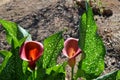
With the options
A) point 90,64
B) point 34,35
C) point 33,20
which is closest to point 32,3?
point 33,20

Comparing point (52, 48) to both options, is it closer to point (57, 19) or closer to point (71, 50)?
point (71, 50)

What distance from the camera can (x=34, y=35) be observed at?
262 centimetres

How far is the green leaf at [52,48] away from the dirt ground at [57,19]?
0.72 metres

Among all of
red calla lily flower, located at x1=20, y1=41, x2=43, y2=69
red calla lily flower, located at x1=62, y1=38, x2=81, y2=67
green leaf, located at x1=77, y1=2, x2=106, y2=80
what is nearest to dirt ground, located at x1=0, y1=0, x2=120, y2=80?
green leaf, located at x1=77, y1=2, x2=106, y2=80

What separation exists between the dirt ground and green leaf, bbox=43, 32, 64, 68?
0.72m

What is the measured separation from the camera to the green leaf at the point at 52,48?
159 cm

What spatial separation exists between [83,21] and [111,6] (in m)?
1.59

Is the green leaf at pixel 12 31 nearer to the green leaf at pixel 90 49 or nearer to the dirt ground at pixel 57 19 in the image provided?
the green leaf at pixel 90 49

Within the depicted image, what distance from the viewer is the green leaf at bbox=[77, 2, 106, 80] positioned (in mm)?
1518

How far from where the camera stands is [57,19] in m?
2.79

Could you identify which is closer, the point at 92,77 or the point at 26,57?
the point at 26,57

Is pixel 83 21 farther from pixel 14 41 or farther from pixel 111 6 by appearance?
pixel 111 6

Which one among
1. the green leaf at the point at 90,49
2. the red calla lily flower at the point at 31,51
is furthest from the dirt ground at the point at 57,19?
the red calla lily flower at the point at 31,51

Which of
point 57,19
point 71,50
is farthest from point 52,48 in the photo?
point 57,19
